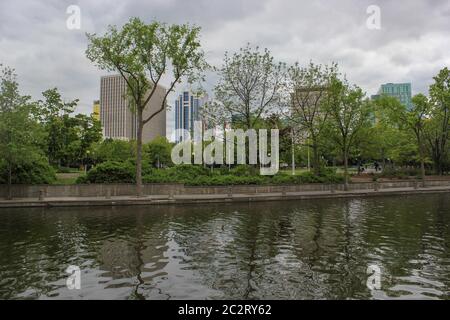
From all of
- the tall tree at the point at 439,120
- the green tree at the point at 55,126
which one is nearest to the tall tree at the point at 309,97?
the tall tree at the point at 439,120

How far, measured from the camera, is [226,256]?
35.8ft

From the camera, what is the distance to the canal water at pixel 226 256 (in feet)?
25.7

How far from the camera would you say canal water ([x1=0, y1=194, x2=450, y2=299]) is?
7824mm

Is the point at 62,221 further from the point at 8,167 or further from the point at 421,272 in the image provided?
the point at 421,272

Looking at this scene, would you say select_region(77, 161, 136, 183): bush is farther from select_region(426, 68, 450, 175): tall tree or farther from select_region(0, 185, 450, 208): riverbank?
select_region(426, 68, 450, 175): tall tree

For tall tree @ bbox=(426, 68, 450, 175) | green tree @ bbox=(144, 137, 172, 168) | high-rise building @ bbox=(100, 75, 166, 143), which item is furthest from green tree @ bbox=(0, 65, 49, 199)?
high-rise building @ bbox=(100, 75, 166, 143)

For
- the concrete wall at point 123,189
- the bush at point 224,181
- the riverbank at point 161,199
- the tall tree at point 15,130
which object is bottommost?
the riverbank at point 161,199

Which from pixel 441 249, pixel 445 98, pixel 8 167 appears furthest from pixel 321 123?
pixel 8 167

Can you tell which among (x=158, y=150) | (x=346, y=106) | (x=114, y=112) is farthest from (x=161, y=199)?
(x=114, y=112)

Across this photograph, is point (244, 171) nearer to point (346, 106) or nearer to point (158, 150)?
point (346, 106)

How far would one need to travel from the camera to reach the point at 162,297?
24.2 feet

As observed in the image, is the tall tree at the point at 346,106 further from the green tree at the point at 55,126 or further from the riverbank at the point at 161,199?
the green tree at the point at 55,126

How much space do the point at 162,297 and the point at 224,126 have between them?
32.2 metres

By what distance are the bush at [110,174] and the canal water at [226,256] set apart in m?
10.7
